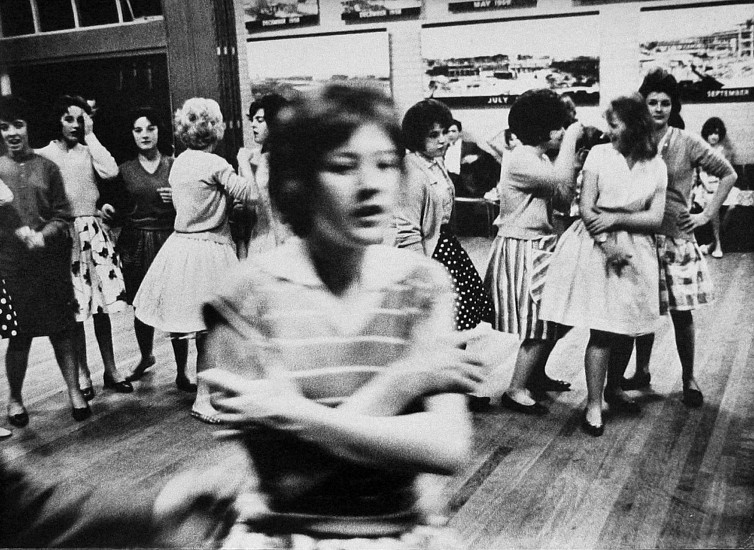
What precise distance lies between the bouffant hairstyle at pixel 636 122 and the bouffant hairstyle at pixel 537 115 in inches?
6.5

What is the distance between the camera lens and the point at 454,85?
2.42 m

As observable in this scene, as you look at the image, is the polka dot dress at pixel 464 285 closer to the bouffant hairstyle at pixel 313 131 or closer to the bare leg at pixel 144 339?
the bare leg at pixel 144 339

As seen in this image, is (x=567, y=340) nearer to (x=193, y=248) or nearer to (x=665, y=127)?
(x=665, y=127)

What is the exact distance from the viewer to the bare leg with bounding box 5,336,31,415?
9.55 ft

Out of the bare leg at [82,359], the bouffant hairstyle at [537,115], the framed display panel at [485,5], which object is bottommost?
the bare leg at [82,359]

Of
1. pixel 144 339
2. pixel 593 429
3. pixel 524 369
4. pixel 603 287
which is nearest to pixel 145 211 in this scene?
pixel 144 339

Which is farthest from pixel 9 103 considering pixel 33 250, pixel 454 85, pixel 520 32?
pixel 520 32

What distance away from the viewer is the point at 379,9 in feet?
7.75

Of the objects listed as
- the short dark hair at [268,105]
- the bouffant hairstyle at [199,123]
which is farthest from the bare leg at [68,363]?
the short dark hair at [268,105]

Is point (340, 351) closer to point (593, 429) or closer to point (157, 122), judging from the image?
point (157, 122)

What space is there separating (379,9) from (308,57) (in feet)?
0.94

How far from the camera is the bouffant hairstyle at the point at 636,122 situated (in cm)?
248

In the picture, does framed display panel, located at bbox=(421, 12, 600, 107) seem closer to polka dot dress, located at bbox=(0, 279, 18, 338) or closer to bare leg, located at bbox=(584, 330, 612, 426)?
bare leg, located at bbox=(584, 330, 612, 426)

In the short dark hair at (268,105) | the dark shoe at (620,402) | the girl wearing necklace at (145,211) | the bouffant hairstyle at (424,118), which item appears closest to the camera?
the short dark hair at (268,105)
